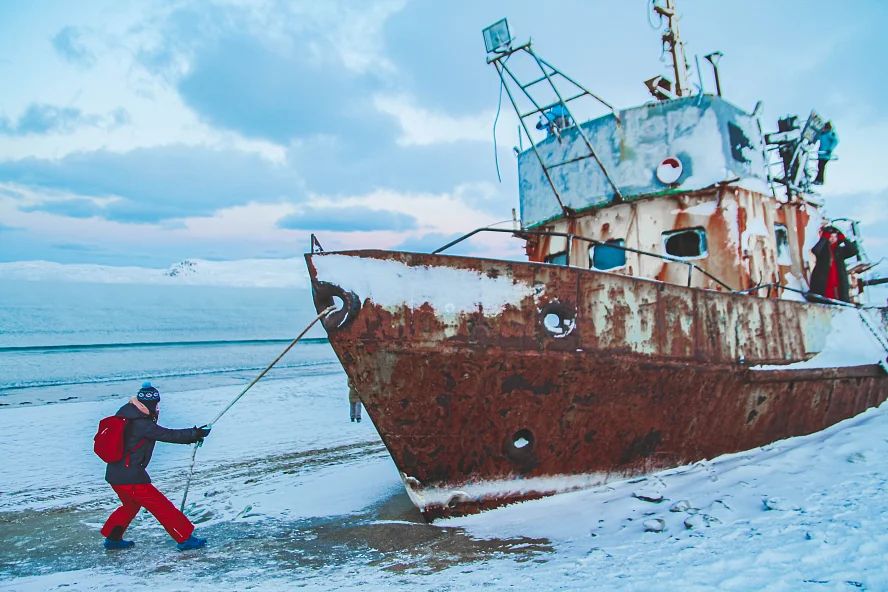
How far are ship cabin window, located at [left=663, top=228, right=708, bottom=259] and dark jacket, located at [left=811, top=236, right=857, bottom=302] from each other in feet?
6.07

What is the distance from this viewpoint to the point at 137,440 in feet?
13.0

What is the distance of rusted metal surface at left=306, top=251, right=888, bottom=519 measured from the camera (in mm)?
3881

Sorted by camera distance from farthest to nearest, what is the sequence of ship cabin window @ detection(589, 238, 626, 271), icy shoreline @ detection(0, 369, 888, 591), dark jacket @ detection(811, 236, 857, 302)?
dark jacket @ detection(811, 236, 857, 302) < ship cabin window @ detection(589, 238, 626, 271) < icy shoreline @ detection(0, 369, 888, 591)

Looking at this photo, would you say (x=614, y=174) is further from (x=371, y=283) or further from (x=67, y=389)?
(x=67, y=389)

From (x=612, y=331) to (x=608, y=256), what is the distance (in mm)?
2438

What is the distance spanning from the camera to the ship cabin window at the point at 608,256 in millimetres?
6355

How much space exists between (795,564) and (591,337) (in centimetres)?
191

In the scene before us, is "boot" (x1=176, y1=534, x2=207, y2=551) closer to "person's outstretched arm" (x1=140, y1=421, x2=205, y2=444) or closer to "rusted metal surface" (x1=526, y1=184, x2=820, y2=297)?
"person's outstretched arm" (x1=140, y1=421, x2=205, y2=444)

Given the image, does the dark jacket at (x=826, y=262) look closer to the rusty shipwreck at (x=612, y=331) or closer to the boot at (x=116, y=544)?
the rusty shipwreck at (x=612, y=331)

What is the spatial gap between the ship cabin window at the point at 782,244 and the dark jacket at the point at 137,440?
688cm

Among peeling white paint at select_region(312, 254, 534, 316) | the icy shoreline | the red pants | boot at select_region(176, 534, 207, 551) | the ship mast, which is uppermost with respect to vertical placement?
the ship mast

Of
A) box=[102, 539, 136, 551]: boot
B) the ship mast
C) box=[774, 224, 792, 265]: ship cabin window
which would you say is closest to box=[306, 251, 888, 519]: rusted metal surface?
box=[774, 224, 792, 265]: ship cabin window

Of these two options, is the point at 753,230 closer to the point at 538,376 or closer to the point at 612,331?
the point at 612,331

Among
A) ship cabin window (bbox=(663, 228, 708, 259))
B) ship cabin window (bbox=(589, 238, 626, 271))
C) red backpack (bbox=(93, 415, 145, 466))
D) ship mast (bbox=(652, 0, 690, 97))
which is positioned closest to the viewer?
red backpack (bbox=(93, 415, 145, 466))
